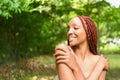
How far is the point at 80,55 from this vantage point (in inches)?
142

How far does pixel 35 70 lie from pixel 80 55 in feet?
24.5

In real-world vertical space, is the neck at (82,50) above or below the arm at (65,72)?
above

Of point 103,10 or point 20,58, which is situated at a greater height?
point 103,10

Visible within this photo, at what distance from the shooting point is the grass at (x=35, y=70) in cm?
1007

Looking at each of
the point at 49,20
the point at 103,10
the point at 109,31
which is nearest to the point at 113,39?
the point at 109,31

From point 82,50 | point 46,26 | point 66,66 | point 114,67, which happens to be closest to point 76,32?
point 82,50

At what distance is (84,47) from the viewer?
11.8 feet

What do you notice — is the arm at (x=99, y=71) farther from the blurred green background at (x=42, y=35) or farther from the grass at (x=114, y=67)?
the grass at (x=114, y=67)

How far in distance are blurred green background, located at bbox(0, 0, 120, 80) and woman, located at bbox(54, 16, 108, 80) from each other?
523 centimetres

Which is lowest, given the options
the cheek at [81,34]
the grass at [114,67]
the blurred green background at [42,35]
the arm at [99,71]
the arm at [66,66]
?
the grass at [114,67]

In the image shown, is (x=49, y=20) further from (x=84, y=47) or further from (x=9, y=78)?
(x=84, y=47)

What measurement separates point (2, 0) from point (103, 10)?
361 centimetres

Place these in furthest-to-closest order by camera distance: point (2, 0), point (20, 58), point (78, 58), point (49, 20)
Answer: point (20, 58) < point (49, 20) < point (2, 0) < point (78, 58)

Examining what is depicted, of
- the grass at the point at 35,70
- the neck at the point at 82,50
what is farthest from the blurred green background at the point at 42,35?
the neck at the point at 82,50
